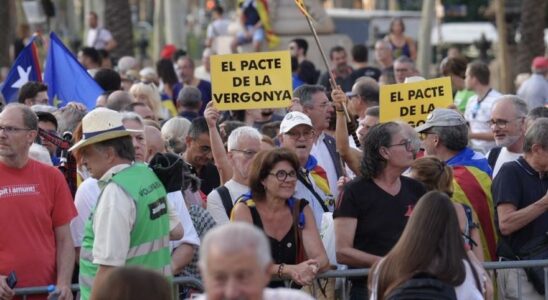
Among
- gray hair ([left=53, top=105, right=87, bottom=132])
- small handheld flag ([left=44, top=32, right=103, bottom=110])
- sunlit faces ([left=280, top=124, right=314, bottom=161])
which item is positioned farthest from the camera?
small handheld flag ([left=44, top=32, right=103, bottom=110])

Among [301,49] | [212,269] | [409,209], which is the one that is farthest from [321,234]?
[301,49]

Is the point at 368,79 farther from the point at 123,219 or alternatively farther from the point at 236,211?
the point at 123,219

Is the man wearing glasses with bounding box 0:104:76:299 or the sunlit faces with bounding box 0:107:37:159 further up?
the sunlit faces with bounding box 0:107:37:159

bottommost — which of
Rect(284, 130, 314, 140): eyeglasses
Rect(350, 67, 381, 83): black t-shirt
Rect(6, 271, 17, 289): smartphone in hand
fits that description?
Rect(6, 271, 17, 289): smartphone in hand

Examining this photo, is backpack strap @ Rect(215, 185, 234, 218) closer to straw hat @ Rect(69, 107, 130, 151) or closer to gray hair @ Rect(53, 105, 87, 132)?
straw hat @ Rect(69, 107, 130, 151)

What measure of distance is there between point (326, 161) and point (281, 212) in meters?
2.50

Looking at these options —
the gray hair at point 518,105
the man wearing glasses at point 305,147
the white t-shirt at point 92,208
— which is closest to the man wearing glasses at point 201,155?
the man wearing glasses at point 305,147

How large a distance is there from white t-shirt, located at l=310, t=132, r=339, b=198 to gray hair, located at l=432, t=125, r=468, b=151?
1177 millimetres

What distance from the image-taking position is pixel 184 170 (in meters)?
9.47

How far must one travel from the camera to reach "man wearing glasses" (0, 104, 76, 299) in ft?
28.9

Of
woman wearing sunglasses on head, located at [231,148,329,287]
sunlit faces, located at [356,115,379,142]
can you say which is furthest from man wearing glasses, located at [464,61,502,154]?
woman wearing sunglasses on head, located at [231,148,329,287]

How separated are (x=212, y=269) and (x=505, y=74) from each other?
80.7 ft

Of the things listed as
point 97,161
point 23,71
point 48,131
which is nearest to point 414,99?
point 48,131

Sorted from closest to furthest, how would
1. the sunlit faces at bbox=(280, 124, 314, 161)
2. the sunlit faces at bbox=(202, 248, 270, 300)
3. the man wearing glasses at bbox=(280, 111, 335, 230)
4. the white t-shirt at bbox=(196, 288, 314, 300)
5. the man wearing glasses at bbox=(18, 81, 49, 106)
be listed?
the sunlit faces at bbox=(202, 248, 270, 300) → the white t-shirt at bbox=(196, 288, 314, 300) → the man wearing glasses at bbox=(280, 111, 335, 230) → the sunlit faces at bbox=(280, 124, 314, 161) → the man wearing glasses at bbox=(18, 81, 49, 106)
